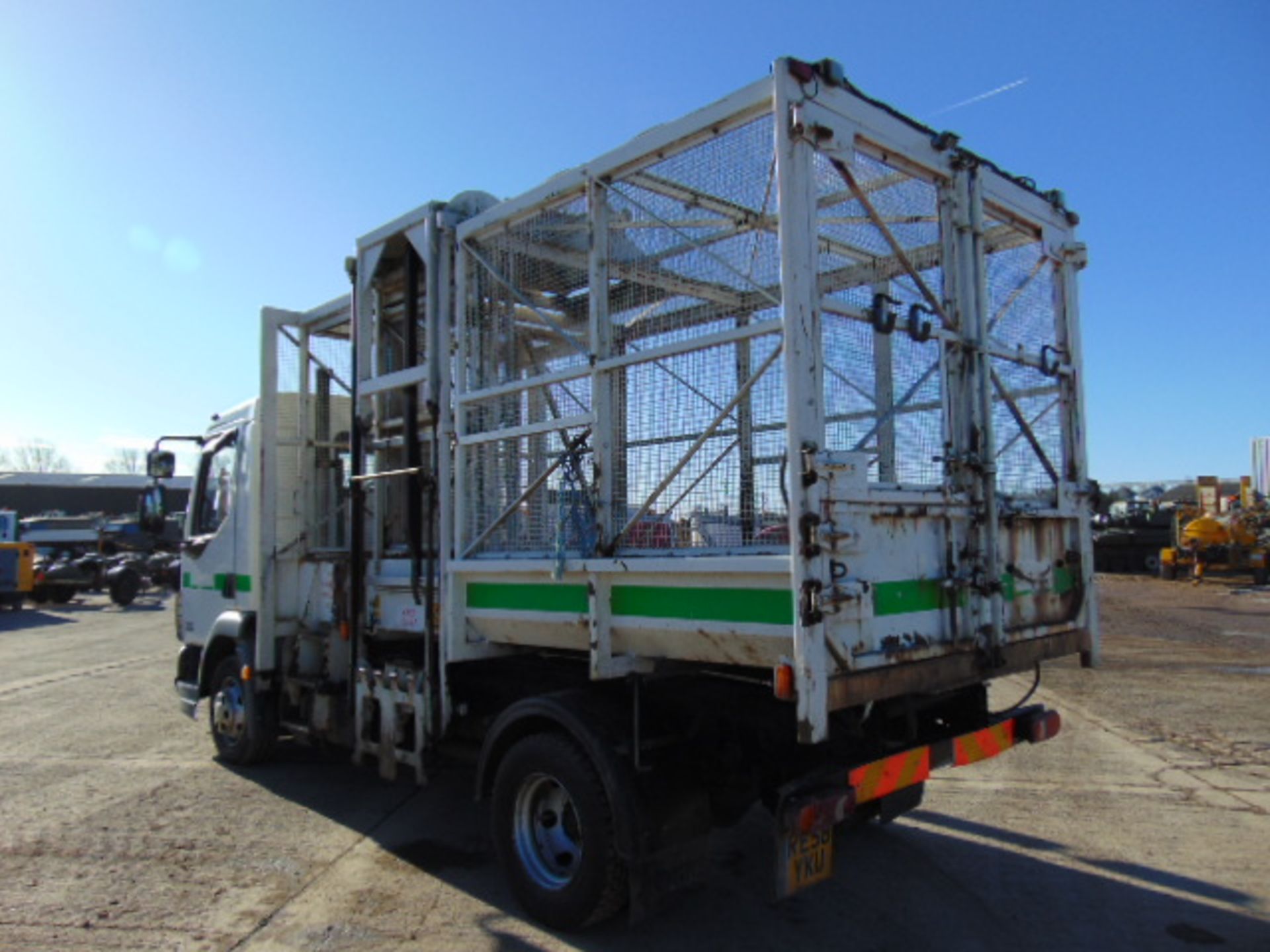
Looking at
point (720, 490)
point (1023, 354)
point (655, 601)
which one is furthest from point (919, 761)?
point (1023, 354)

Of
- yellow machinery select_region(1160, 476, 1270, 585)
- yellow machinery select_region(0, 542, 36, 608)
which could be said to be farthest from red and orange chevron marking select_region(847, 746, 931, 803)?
yellow machinery select_region(1160, 476, 1270, 585)

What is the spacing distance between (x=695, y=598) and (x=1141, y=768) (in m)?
4.63

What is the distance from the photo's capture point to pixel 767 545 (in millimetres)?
3504

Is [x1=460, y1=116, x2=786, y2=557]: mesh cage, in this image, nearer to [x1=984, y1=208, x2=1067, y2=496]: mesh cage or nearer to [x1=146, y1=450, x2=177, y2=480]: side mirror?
[x1=984, y1=208, x2=1067, y2=496]: mesh cage

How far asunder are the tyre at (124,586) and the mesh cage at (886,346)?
23184 millimetres

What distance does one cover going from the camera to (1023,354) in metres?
4.64

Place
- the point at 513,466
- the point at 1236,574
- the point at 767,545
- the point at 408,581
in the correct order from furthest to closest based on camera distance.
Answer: the point at 1236,574
the point at 408,581
the point at 513,466
the point at 767,545

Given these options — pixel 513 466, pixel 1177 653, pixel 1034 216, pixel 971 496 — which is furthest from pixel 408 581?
pixel 1177 653

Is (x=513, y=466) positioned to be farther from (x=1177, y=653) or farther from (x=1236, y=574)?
(x=1236, y=574)

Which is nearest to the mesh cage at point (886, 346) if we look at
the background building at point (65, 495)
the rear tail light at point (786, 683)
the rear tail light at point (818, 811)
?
the rear tail light at point (786, 683)

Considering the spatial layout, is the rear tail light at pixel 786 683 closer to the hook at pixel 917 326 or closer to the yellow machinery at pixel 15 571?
the hook at pixel 917 326

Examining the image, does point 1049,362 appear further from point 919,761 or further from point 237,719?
point 237,719

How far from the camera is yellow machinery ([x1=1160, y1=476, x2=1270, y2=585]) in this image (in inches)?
956

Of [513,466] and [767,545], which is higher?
[513,466]
